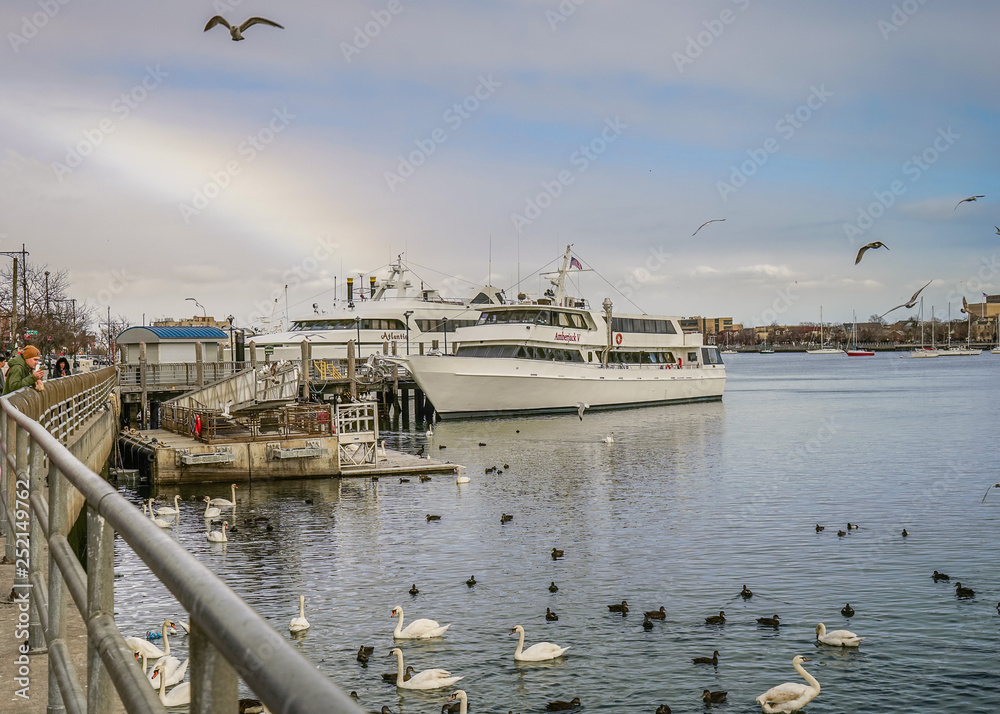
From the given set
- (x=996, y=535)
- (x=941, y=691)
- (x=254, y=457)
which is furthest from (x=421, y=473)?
(x=941, y=691)

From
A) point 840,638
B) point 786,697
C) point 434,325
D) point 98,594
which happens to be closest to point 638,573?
point 840,638

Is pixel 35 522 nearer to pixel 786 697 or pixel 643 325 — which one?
pixel 786 697

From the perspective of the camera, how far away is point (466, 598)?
53.0 feet

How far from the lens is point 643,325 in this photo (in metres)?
64.5

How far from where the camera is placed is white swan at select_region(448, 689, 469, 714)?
11.0 m

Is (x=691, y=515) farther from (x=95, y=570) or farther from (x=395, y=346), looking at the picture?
(x=395, y=346)

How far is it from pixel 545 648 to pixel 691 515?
39.8 ft

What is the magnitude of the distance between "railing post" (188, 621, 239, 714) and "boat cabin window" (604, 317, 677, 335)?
196 ft

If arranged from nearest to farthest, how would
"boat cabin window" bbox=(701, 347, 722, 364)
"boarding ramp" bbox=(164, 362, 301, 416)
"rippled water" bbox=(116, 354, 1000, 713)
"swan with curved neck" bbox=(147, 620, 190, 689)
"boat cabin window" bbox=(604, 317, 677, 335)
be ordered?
"swan with curved neck" bbox=(147, 620, 190, 689)
"rippled water" bbox=(116, 354, 1000, 713)
"boarding ramp" bbox=(164, 362, 301, 416)
"boat cabin window" bbox=(604, 317, 677, 335)
"boat cabin window" bbox=(701, 347, 722, 364)

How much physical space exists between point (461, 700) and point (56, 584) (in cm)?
831

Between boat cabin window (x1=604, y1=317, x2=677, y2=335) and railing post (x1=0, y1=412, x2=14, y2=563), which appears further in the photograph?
boat cabin window (x1=604, y1=317, x2=677, y2=335)

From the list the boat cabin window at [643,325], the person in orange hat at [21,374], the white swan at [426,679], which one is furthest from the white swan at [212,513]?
the boat cabin window at [643,325]

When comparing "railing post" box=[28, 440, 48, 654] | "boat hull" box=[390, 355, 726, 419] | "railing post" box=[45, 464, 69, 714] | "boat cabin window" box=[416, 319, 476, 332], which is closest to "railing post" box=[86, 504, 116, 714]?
"railing post" box=[45, 464, 69, 714]

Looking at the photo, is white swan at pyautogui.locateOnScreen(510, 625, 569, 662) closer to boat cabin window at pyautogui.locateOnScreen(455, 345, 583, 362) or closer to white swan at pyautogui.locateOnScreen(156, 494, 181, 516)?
white swan at pyautogui.locateOnScreen(156, 494, 181, 516)
